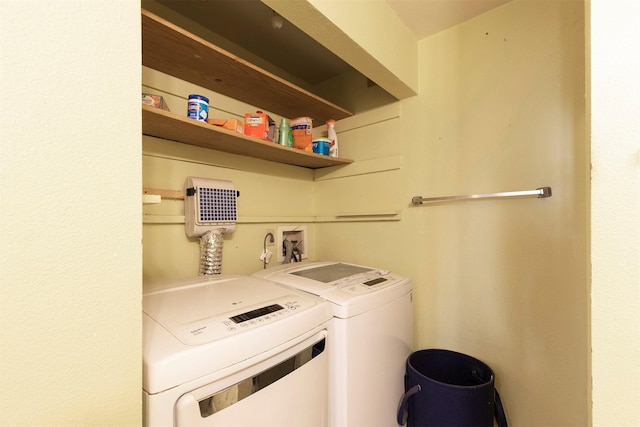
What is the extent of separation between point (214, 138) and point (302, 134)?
52 cm

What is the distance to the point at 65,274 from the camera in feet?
1.31

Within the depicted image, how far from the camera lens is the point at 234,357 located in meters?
0.65

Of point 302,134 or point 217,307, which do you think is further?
point 302,134

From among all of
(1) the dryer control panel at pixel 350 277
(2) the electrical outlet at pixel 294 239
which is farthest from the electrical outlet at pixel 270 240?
(1) the dryer control panel at pixel 350 277

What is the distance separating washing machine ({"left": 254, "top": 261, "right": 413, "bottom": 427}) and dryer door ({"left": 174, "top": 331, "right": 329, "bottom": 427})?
7 cm

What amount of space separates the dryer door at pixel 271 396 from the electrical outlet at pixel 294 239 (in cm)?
85

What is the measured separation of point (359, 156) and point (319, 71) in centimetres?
68

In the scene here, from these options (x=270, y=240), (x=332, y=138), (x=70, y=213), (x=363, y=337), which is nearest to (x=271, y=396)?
(x=363, y=337)

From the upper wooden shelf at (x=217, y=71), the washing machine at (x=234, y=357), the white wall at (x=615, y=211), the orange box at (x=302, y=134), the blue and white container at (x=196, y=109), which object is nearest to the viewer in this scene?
the white wall at (x=615, y=211)

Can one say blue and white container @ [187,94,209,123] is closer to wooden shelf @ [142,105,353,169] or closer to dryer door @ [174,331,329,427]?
wooden shelf @ [142,105,353,169]

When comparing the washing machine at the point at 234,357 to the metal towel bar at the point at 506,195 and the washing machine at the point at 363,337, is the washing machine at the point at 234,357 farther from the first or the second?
the metal towel bar at the point at 506,195

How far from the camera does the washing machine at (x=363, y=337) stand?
0.97 metres

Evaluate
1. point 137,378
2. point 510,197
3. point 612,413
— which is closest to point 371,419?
point 612,413

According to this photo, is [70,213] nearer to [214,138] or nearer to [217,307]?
[217,307]
